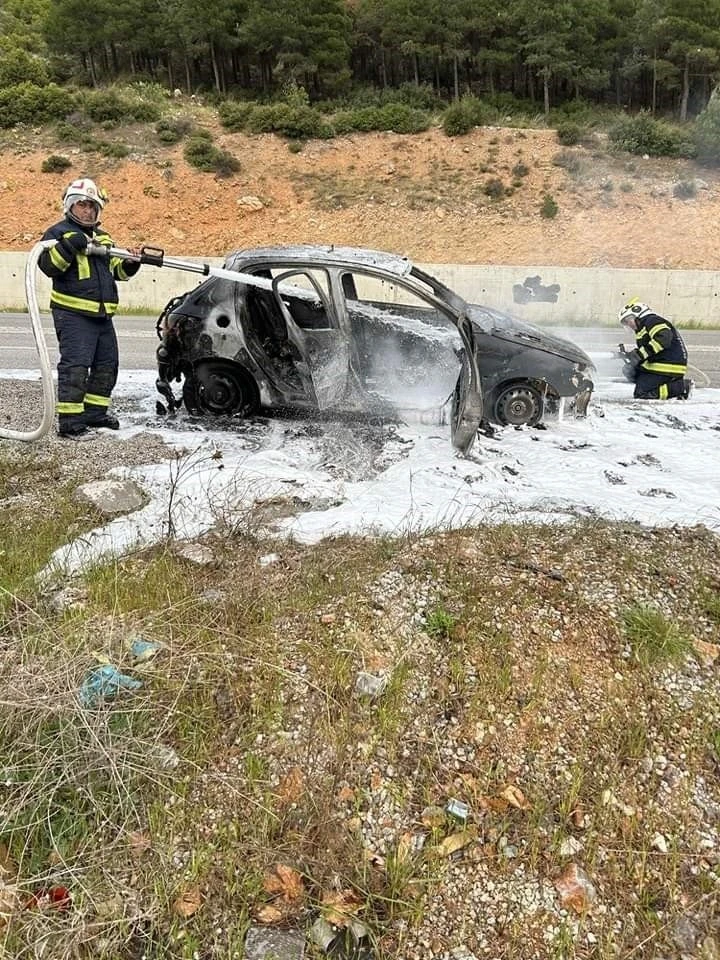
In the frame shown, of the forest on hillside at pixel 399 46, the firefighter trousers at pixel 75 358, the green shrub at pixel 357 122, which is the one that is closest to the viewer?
the firefighter trousers at pixel 75 358

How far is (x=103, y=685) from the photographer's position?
2334mm

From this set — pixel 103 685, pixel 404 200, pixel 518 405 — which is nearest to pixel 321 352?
pixel 518 405

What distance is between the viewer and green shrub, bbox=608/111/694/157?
2716 cm

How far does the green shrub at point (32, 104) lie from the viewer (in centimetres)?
2642

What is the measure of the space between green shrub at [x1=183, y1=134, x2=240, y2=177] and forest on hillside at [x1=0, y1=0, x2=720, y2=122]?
905cm

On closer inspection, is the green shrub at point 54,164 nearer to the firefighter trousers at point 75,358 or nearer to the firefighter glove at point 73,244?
the firefighter trousers at point 75,358

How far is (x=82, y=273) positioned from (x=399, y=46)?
122ft

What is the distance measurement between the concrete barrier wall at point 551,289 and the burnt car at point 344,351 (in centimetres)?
990

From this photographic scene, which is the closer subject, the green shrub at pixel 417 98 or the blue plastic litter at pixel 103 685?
the blue plastic litter at pixel 103 685

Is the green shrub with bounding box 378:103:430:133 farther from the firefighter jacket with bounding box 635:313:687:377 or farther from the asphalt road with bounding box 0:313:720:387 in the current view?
the firefighter jacket with bounding box 635:313:687:377

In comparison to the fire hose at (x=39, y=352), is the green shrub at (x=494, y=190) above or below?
above

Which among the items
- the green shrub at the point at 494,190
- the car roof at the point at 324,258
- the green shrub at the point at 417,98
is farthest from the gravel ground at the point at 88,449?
the green shrub at the point at 417,98

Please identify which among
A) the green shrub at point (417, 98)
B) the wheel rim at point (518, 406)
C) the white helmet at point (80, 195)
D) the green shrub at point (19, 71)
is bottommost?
the wheel rim at point (518, 406)

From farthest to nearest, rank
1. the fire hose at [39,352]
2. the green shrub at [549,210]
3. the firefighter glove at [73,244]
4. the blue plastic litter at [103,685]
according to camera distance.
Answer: the green shrub at [549,210]
the firefighter glove at [73,244]
the fire hose at [39,352]
the blue plastic litter at [103,685]
